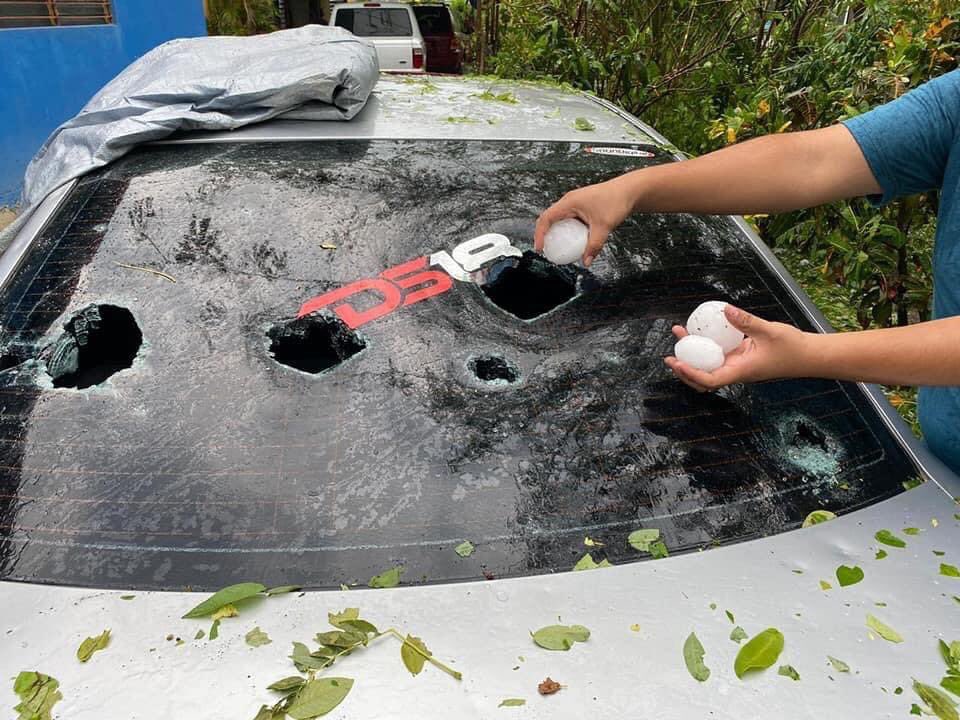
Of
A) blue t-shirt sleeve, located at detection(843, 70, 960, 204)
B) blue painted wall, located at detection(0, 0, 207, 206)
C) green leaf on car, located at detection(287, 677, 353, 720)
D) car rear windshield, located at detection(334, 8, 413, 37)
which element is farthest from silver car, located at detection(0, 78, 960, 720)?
car rear windshield, located at detection(334, 8, 413, 37)

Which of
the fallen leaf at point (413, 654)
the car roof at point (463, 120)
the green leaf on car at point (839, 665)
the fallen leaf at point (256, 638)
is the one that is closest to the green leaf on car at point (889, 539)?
the green leaf on car at point (839, 665)

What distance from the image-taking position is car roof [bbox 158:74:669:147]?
7.20 feet

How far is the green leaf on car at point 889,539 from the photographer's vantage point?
1242 mm

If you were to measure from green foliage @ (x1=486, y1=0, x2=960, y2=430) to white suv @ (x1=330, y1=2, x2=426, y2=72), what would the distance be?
4705 millimetres

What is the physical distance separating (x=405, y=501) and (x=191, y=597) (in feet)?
1.23

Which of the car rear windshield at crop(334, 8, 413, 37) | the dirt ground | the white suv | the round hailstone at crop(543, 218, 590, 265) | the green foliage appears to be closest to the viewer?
the round hailstone at crop(543, 218, 590, 265)

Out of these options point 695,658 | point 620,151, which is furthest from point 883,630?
point 620,151

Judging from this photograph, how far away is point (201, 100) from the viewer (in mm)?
2318

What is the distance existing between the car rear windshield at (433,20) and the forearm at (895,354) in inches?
464

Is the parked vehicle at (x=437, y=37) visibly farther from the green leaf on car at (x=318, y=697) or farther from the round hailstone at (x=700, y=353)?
the green leaf on car at (x=318, y=697)

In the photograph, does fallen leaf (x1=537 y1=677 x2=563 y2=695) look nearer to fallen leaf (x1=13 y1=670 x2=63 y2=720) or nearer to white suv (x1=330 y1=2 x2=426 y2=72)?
fallen leaf (x1=13 y1=670 x2=63 y2=720)

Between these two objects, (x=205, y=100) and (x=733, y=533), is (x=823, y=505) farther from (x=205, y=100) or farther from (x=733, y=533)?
(x=205, y=100)

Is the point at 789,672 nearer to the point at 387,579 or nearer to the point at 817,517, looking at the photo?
the point at 817,517

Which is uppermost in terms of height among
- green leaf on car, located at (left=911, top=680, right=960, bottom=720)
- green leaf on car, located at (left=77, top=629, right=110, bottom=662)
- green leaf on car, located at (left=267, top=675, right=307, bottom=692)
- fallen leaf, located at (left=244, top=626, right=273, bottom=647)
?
green leaf on car, located at (left=77, top=629, right=110, bottom=662)
